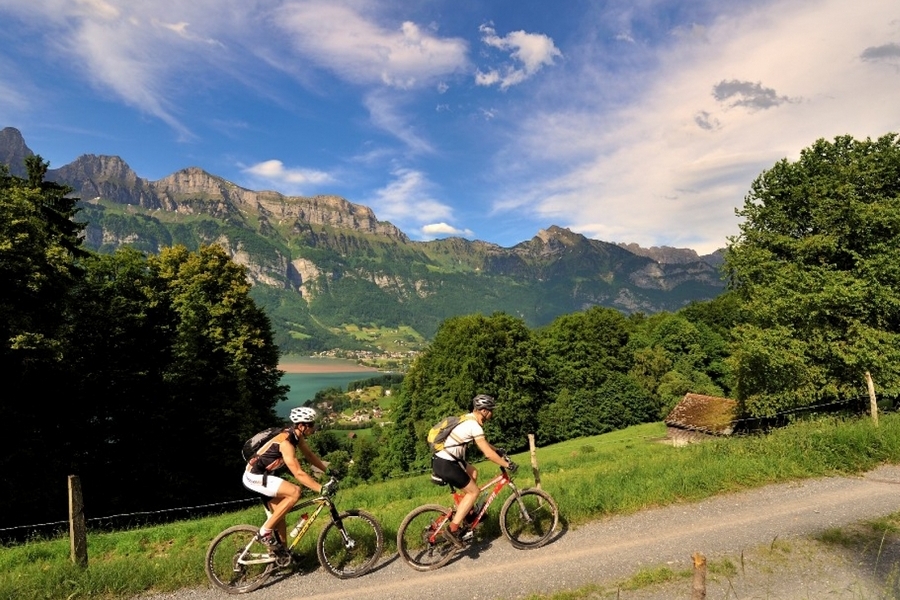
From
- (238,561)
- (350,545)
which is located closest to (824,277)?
(350,545)

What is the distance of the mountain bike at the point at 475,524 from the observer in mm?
7566

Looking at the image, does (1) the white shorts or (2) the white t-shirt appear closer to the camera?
(1) the white shorts

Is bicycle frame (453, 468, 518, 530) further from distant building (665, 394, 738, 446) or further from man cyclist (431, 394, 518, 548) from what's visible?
distant building (665, 394, 738, 446)

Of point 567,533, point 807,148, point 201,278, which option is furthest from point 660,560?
point 201,278

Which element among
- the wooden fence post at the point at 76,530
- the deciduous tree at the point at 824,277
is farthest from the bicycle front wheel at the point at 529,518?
the deciduous tree at the point at 824,277

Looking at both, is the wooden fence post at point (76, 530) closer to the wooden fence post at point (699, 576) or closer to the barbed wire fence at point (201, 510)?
the barbed wire fence at point (201, 510)

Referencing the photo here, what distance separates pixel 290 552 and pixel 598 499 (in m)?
5.85

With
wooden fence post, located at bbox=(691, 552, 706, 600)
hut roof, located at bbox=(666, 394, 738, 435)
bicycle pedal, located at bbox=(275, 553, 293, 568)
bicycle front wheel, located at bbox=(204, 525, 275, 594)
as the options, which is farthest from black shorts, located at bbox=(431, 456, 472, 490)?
hut roof, located at bbox=(666, 394, 738, 435)

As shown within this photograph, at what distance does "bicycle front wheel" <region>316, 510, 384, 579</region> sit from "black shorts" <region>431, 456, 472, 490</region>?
4.81ft

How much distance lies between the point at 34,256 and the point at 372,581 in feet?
55.7

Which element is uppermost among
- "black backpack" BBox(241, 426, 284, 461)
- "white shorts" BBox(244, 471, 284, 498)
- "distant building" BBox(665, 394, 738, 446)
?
"black backpack" BBox(241, 426, 284, 461)

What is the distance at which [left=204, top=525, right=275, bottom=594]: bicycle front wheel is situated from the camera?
7.22 m

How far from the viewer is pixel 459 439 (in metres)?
7.42

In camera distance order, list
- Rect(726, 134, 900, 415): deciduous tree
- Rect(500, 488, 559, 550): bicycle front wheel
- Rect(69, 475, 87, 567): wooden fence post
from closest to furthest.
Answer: Rect(69, 475, 87, 567): wooden fence post
Rect(500, 488, 559, 550): bicycle front wheel
Rect(726, 134, 900, 415): deciduous tree
